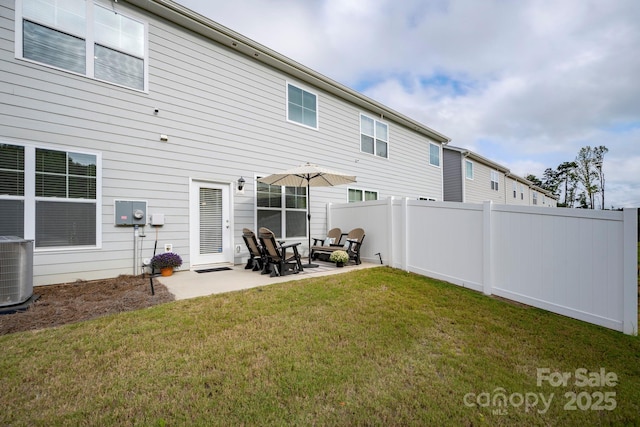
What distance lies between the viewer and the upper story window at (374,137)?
10.5 metres

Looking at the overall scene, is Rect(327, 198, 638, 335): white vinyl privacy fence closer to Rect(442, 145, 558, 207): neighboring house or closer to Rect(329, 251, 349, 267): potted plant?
Rect(329, 251, 349, 267): potted plant

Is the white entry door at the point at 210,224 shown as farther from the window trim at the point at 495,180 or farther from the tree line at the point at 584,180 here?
the tree line at the point at 584,180

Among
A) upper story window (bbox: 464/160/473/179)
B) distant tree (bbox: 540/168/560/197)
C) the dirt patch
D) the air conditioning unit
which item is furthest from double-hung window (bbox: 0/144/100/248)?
distant tree (bbox: 540/168/560/197)

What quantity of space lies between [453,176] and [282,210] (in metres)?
12.4

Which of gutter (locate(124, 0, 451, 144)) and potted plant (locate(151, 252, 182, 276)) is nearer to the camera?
potted plant (locate(151, 252, 182, 276))

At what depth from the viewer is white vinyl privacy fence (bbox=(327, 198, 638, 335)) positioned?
346cm

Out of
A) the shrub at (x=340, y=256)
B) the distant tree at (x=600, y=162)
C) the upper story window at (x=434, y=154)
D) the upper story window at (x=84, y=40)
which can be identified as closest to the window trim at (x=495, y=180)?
the upper story window at (x=434, y=154)

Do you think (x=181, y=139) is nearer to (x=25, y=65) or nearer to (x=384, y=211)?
(x=25, y=65)

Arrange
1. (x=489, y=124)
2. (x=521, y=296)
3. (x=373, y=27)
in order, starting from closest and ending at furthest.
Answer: (x=521, y=296) < (x=373, y=27) < (x=489, y=124)

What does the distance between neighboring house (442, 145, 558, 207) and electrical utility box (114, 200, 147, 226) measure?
1539 cm

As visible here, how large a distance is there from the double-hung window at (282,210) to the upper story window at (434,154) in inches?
333

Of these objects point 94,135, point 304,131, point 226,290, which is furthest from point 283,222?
point 94,135

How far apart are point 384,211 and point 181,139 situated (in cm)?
508

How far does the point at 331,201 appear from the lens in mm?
9266
